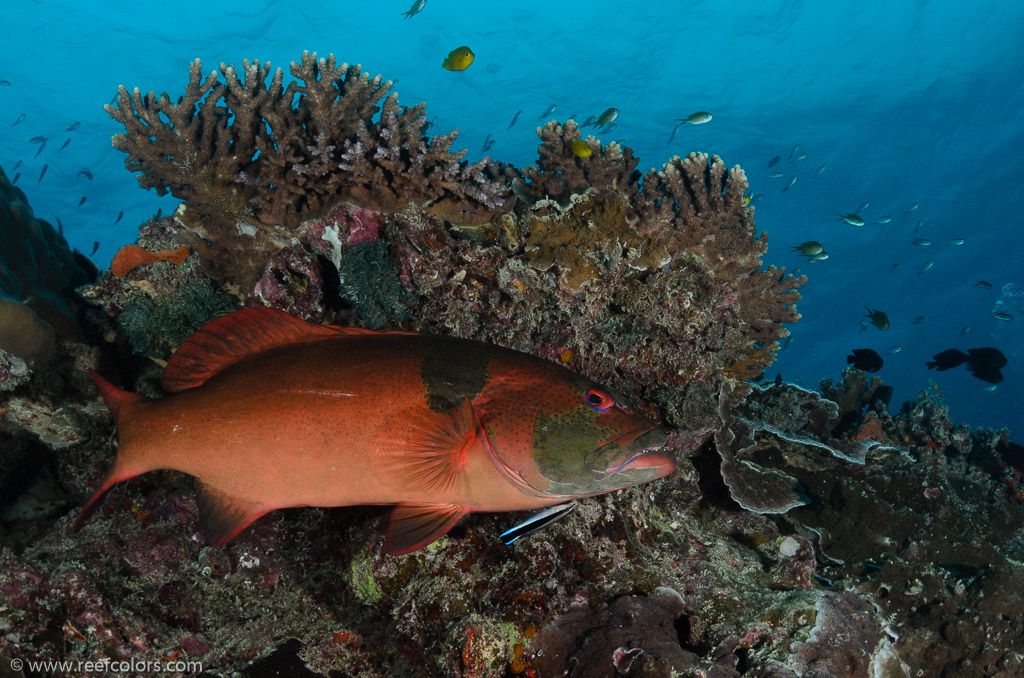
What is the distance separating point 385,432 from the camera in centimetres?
190

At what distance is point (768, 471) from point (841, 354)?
80367 millimetres

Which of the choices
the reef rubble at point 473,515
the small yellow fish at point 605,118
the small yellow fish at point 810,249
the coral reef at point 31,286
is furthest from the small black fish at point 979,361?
the coral reef at point 31,286

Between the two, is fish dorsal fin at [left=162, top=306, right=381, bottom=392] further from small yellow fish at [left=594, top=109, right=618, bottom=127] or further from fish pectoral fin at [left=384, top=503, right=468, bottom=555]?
small yellow fish at [left=594, top=109, right=618, bottom=127]

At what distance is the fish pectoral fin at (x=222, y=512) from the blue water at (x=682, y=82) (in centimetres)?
4152

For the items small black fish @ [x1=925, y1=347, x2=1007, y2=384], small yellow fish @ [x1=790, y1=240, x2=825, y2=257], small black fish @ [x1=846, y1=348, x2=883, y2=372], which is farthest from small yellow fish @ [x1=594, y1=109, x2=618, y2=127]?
small black fish @ [x1=925, y1=347, x2=1007, y2=384]

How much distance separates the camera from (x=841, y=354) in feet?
227

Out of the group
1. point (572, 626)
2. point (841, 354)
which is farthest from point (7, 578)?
point (841, 354)

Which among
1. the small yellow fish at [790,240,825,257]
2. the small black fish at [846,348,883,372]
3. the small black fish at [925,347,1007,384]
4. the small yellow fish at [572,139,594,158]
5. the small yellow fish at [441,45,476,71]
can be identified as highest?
the small yellow fish at [441,45,476,71]

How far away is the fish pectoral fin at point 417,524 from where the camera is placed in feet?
5.97

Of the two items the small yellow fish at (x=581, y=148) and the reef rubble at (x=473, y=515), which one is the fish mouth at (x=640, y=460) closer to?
the reef rubble at (x=473, y=515)

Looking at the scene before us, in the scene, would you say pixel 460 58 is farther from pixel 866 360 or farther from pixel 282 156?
pixel 866 360

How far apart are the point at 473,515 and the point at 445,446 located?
3.76ft

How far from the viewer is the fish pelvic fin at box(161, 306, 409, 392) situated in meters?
2.09

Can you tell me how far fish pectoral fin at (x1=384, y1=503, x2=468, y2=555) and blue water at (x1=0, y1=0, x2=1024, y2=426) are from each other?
41391 mm
